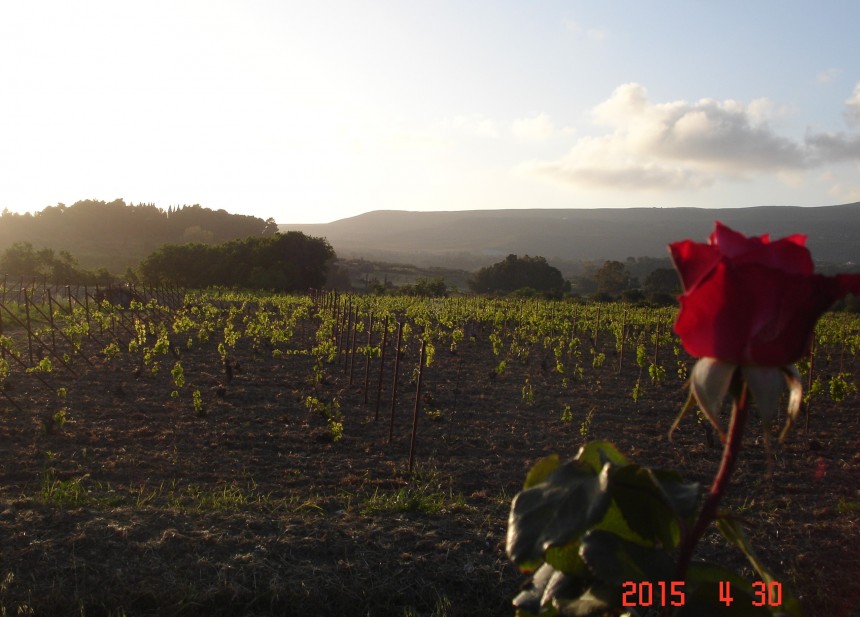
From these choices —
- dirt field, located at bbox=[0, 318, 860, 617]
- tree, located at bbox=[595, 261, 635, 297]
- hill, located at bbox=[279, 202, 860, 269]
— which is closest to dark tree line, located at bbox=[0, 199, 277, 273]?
tree, located at bbox=[595, 261, 635, 297]

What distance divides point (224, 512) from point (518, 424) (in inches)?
189

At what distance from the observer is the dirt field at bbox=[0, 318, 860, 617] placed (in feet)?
9.82

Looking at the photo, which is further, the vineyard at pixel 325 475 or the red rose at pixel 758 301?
the vineyard at pixel 325 475

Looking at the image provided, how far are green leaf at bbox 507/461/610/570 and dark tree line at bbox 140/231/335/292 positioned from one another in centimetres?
3926

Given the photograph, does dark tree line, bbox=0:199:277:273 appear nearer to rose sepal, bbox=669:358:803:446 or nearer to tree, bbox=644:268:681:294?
tree, bbox=644:268:681:294

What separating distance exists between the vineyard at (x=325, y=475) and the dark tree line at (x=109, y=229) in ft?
183

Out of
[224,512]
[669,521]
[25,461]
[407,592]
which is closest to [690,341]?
[669,521]

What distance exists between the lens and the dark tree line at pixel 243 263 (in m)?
40.1

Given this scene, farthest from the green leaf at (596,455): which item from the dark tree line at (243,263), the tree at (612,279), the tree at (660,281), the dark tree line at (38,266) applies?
the tree at (612,279)

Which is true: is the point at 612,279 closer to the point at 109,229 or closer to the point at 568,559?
the point at 109,229

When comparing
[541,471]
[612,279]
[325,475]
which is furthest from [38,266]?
[541,471]

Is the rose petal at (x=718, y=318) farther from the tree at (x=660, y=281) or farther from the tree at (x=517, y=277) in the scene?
the tree at (x=517, y=277)

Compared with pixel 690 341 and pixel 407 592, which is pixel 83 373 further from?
pixel 690 341
